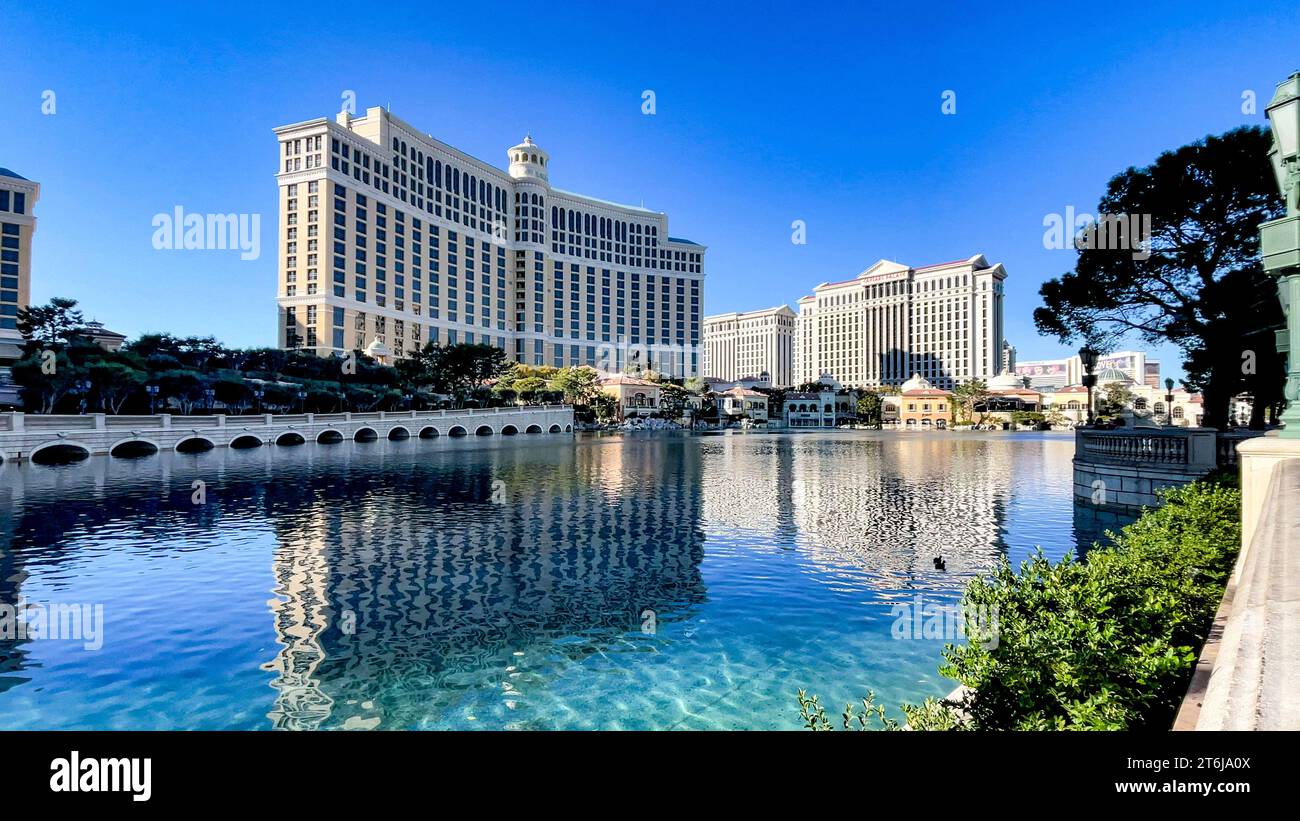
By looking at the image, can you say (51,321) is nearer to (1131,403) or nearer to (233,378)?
(233,378)

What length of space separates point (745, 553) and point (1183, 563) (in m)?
9.96

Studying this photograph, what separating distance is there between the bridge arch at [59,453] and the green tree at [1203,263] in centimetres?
5933

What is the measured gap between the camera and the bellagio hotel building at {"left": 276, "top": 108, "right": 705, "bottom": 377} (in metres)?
111

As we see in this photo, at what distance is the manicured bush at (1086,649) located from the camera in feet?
13.2

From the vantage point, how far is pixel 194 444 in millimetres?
54031

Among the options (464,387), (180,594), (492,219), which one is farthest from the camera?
(492,219)

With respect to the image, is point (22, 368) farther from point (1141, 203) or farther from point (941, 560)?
point (1141, 203)

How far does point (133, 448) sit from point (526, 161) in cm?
12954

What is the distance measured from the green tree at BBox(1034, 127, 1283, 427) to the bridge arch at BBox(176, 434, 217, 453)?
62.4 meters

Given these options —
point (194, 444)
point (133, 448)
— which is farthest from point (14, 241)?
point (133, 448)

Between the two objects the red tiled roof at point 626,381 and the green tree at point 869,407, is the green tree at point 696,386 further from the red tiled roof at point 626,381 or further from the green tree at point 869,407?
the green tree at point 869,407

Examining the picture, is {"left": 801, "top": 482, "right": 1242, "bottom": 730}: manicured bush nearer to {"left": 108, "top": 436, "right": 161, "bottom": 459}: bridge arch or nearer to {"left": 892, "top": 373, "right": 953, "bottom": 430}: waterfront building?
{"left": 108, "top": 436, "right": 161, "bottom": 459}: bridge arch

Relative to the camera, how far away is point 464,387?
98438 millimetres

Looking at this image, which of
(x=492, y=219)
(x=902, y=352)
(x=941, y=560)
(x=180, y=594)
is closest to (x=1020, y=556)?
(x=941, y=560)
